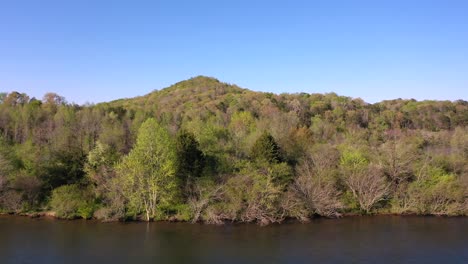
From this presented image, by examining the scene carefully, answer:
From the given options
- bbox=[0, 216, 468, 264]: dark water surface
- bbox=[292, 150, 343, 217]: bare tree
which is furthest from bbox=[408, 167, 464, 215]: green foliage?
bbox=[292, 150, 343, 217]: bare tree

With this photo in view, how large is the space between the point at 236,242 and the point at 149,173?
10.8 meters

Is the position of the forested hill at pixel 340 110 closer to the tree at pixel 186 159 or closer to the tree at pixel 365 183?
the tree at pixel 365 183

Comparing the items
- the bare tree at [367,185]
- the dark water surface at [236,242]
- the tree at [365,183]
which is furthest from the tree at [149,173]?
the bare tree at [367,185]

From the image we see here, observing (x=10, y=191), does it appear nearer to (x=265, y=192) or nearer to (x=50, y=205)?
(x=50, y=205)

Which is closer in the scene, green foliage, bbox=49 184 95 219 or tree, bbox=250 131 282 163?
green foliage, bbox=49 184 95 219

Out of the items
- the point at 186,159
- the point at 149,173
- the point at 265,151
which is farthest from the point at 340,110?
the point at 149,173

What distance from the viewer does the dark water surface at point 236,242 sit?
25.1 meters

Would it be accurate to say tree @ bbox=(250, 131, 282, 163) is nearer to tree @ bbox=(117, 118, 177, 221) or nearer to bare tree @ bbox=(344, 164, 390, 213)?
bare tree @ bbox=(344, 164, 390, 213)

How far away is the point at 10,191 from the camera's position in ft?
120

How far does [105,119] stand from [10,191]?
112 feet

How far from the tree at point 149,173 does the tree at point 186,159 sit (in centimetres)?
147

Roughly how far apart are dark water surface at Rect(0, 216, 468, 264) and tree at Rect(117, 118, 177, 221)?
228 centimetres

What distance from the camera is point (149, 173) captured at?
3425cm

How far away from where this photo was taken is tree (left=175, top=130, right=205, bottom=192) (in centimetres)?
3634
